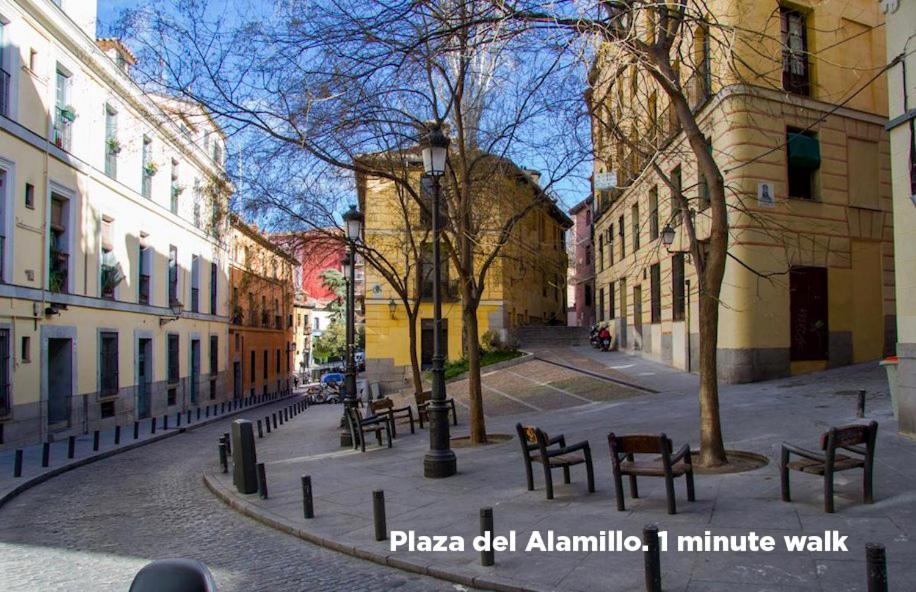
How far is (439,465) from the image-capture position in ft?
33.6

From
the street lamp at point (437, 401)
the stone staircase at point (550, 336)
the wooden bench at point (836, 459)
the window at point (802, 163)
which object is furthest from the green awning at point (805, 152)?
the stone staircase at point (550, 336)

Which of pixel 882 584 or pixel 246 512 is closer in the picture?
pixel 882 584

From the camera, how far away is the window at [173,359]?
28.0 meters

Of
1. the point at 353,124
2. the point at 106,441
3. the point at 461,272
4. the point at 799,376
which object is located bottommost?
the point at 106,441

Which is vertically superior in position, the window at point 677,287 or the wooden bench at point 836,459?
the window at point 677,287

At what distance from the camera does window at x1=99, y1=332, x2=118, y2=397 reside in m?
22.1

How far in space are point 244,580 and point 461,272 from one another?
8.23 metres

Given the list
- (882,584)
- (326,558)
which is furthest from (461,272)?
(882,584)

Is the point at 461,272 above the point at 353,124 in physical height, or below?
below

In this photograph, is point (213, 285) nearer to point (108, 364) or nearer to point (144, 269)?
point (144, 269)

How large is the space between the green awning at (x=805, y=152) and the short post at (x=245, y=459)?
16465 millimetres

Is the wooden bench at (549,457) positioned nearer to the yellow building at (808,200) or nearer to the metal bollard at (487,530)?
the metal bollard at (487,530)

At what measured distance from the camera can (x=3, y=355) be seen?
54.5ft

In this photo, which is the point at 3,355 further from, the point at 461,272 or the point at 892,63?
the point at 892,63
